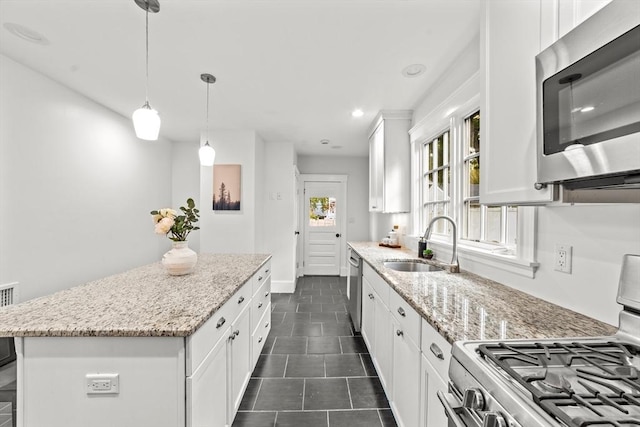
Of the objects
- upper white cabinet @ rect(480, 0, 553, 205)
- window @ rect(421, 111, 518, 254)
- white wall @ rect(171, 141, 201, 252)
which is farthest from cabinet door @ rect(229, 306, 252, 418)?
white wall @ rect(171, 141, 201, 252)

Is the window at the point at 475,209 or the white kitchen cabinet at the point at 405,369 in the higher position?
the window at the point at 475,209

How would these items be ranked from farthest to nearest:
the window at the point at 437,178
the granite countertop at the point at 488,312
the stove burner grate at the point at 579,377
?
1. the window at the point at 437,178
2. the granite countertop at the point at 488,312
3. the stove burner grate at the point at 579,377

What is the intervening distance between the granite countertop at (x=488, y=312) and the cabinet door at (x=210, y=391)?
97cm

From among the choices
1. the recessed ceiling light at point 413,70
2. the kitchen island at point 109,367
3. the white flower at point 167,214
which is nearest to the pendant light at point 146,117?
the white flower at point 167,214

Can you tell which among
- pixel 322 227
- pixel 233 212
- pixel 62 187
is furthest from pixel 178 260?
pixel 322 227

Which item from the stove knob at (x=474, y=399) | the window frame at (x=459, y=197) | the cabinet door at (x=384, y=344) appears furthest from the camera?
the cabinet door at (x=384, y=344)

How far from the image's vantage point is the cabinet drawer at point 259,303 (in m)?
2.26

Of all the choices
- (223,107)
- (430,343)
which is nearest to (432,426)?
(430,343)

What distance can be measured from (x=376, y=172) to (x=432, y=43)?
1972 millimetres

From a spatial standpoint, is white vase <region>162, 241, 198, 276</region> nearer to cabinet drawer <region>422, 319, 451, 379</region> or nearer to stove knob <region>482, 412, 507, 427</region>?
cabinet drawer <region>422, 319, 451, 379</region>

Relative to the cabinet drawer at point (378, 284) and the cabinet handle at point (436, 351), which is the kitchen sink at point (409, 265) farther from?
the cabinet handle at point (436, 351)

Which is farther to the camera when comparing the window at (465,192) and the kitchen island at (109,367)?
the window at (465,192)

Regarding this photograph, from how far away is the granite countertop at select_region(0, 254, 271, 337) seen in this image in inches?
42.4

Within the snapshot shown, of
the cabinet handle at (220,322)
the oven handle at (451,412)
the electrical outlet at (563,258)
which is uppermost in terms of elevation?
the electrical outlet at (563,258)
